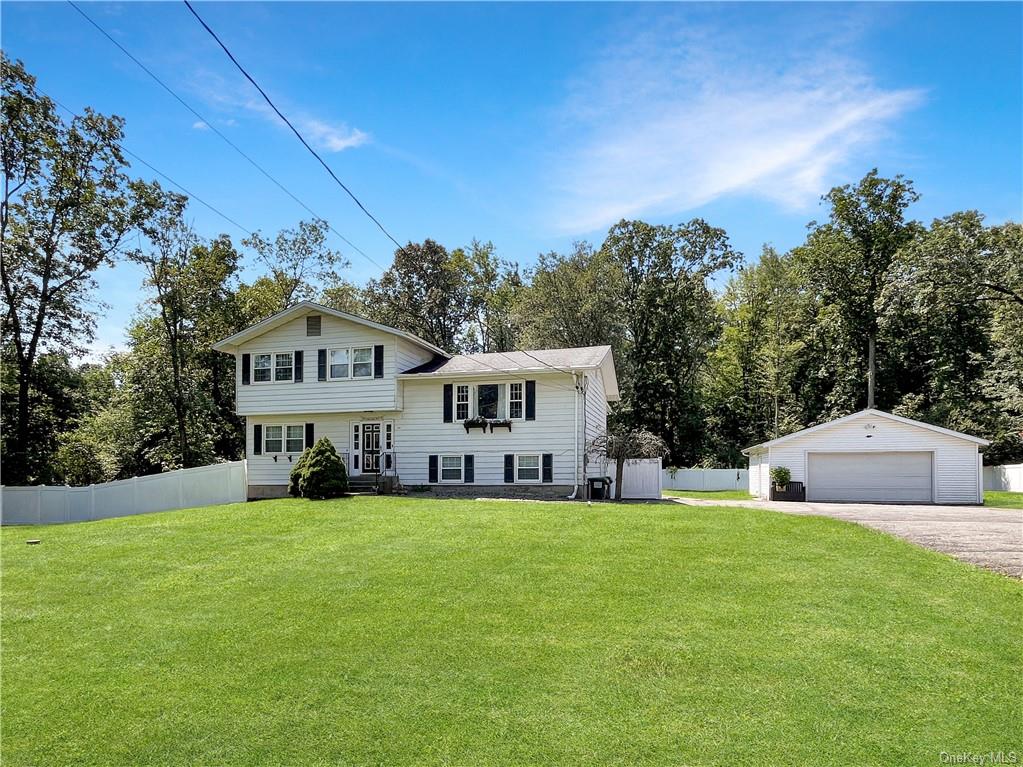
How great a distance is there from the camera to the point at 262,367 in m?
24.2

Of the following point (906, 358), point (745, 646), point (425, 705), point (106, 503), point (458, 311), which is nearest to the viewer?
point (425, 705)

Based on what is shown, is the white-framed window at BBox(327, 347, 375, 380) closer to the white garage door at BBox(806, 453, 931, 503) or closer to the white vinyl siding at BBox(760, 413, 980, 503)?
the white vinyl siding at BBox(760, 413, 980, 503)

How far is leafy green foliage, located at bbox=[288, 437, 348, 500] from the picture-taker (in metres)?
19.7

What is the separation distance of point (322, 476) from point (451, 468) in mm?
4494

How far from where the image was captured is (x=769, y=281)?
43031mm

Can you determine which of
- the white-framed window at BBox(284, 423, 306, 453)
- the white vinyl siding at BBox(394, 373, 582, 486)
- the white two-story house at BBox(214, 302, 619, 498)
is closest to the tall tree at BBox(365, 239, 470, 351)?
the white two-story house at BBox(214, 302, 619, 498)

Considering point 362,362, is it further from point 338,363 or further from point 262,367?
point 262,367

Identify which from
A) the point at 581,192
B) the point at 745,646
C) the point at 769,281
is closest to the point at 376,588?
the point at 745,646

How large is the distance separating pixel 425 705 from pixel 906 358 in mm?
38340

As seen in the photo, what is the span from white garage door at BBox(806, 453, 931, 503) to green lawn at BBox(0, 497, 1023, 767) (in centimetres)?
1471

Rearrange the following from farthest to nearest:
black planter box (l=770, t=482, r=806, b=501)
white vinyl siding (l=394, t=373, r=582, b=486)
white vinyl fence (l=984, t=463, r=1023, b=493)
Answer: white vinyl fence (l=984, t=463, r=1023, b=493), black planter box (l=770, t=482, r=806, b=501), white vinyl siding (l=394, t=373, r=582, b=486)

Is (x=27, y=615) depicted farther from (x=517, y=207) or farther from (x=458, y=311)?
(x=458, y=311)

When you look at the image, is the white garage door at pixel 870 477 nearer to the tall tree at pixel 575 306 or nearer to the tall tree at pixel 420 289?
the tall tree at pixel 575 306

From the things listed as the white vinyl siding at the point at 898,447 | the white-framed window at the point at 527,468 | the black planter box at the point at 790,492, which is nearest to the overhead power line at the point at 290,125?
the white-framed window at the point at 527,468
